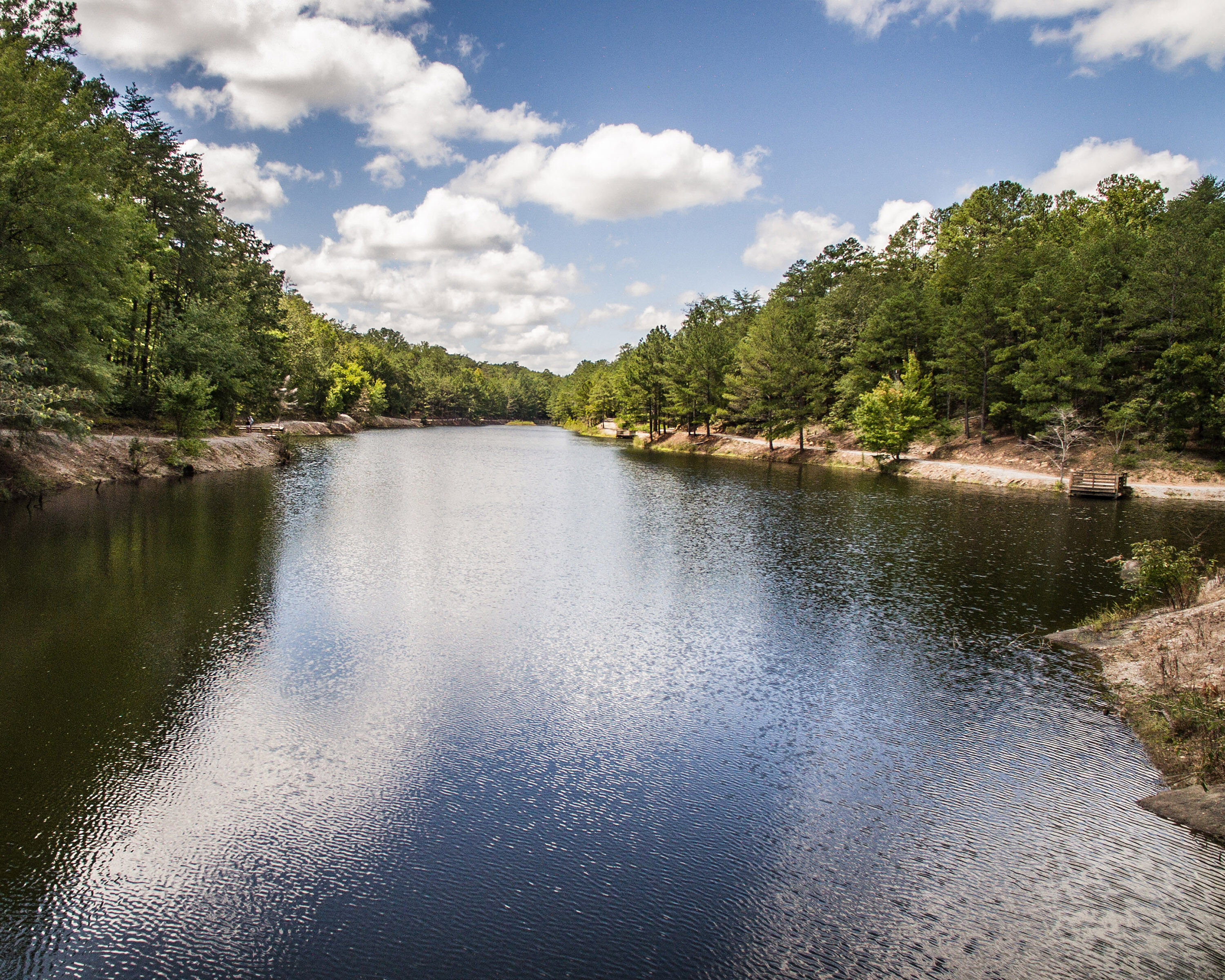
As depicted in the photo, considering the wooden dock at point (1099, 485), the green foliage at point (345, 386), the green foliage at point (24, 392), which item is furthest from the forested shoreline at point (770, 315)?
the green foliage at point (345, 386)

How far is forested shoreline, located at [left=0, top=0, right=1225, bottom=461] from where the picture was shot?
23422 millimetres

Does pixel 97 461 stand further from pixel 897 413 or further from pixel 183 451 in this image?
pixel 897 413

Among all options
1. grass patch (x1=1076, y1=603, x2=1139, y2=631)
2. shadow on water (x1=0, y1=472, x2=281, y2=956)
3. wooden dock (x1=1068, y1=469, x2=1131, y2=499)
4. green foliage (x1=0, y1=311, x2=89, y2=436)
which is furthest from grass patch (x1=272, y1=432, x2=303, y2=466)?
wooden dock (x1=1068, y1=469, x2=1131, y2=499)

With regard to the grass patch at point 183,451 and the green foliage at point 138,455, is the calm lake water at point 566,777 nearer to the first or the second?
the green foliage at point 138,455

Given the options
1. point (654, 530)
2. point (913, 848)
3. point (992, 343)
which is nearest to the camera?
point (913, 848)

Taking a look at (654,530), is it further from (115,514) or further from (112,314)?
(112,314)

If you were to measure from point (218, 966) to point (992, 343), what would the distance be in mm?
50651

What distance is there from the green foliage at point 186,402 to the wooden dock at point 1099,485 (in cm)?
4595

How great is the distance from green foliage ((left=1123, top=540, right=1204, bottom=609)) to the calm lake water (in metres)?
1.12

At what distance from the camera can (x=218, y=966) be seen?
5285mm

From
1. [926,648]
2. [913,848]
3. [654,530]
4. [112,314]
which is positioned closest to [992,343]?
[654,530]

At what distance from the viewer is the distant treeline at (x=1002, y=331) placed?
116 ft

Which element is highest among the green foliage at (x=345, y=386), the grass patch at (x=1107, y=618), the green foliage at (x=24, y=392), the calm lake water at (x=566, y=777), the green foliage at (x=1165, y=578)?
the green foliage at (x=345, y=386)

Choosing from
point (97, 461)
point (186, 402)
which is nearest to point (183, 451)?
point (186, 402)
